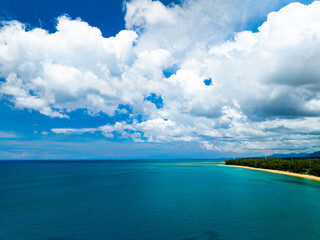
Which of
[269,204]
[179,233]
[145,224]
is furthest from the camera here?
[269,204]

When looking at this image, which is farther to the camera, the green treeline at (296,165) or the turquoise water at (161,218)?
the green treeline at (296,165)

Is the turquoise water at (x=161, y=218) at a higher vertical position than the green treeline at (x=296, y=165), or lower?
lower

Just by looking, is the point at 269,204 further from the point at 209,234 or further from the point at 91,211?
the point at 91,211

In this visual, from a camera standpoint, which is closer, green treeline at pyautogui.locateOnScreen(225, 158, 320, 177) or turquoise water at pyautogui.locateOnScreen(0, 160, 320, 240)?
turquoise water at pyautogui.locateOnScreen(0, 160, 320, 240)

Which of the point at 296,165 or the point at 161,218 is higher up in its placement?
the point at 296,165

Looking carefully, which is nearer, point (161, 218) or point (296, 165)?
point (161, 218)

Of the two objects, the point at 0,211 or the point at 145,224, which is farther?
the point at 0,211

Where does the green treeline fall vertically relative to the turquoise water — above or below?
above

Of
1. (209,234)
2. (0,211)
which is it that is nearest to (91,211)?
(0,211)

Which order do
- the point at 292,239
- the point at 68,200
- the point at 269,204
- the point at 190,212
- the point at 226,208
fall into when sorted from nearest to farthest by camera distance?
1. the point at 292,239
2. the point at 190,212
3. the point at 226,208
4. the point at 269,204
5. the point at 68,200

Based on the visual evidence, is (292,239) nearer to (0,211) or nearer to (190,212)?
(190,212)

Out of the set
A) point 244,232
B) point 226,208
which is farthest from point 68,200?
point 244,232
